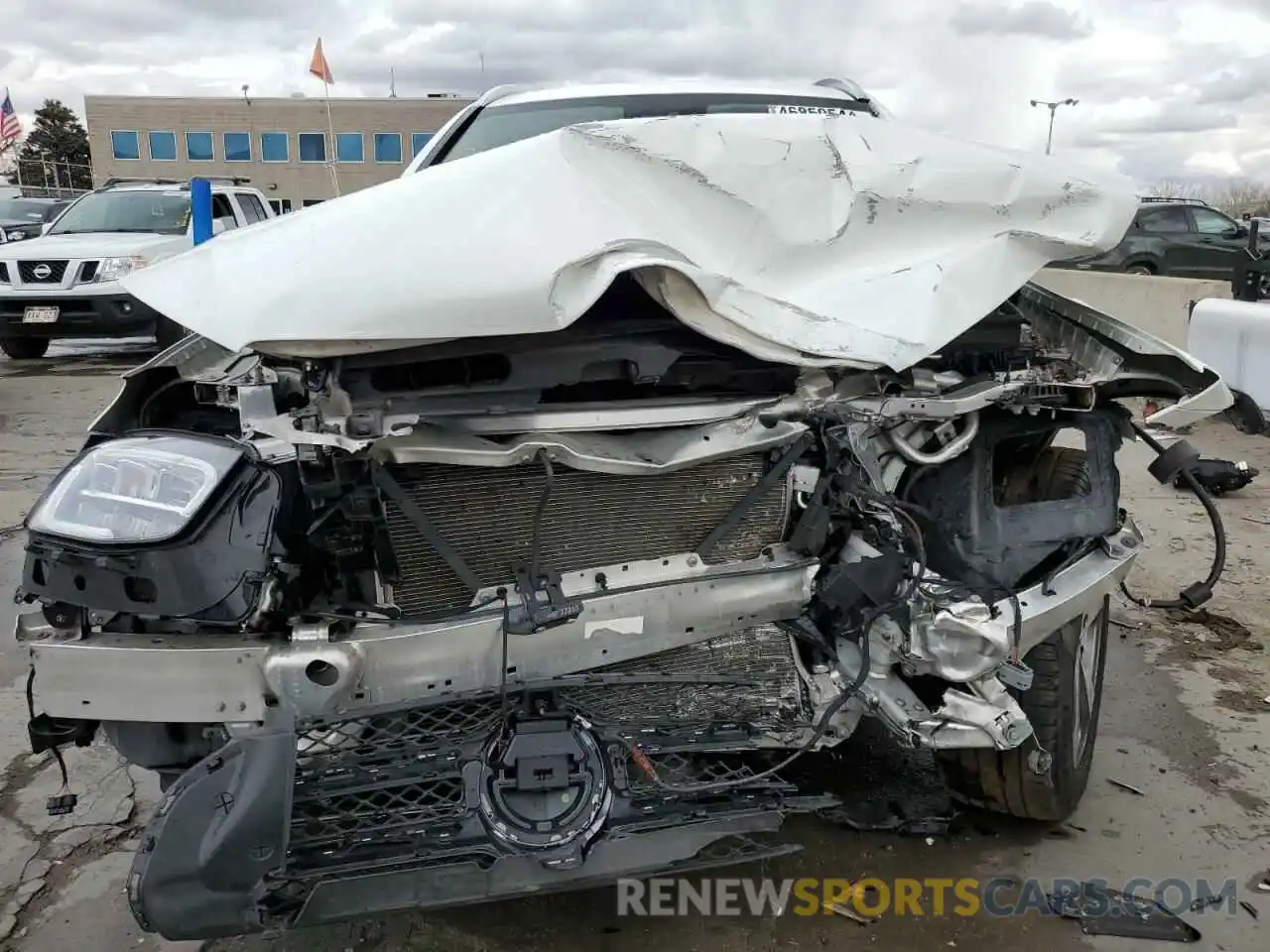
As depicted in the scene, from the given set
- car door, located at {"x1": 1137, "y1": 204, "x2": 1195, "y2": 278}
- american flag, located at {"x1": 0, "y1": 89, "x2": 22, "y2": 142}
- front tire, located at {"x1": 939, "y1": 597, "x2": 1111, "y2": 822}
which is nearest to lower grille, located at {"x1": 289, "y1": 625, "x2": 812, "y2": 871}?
front tire, located at {"x1": 939, "y1": 597, "x2": 1111, "y2": 822}

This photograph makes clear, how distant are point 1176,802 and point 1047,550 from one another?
3.04 ft

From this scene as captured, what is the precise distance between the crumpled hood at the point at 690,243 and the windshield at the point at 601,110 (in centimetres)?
114

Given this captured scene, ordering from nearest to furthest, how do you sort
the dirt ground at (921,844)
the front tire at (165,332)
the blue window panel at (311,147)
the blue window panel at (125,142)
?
the dirt ground at (921,844) → the front tire at (165,332) → the blue window panel at (311,147) → the blue window panel at (125,142)

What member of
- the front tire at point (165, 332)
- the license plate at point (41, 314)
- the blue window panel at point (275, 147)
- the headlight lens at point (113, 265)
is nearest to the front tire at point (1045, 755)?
the front tire at point (165, 332)

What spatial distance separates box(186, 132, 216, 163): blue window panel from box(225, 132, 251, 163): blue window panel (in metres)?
0.76

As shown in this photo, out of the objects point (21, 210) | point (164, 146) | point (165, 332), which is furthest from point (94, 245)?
point (164, 146)

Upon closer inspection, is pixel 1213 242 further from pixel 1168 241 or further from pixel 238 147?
pixel 238 147

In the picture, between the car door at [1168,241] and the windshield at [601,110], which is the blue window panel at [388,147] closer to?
the car door at [1168,241]

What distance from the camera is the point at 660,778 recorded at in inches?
85.5

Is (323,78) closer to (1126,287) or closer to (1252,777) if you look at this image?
(1126,287)

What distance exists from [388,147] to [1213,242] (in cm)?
3197

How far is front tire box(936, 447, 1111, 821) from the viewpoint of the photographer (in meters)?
2.73

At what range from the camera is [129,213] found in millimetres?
10672

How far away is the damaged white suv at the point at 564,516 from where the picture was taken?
1911 millimetres
